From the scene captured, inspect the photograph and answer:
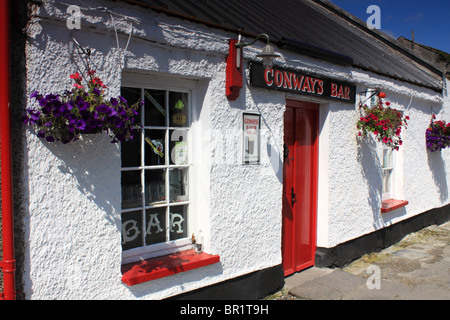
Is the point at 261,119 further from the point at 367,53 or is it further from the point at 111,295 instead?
the point at 367,53

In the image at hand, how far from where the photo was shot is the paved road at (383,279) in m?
4.45

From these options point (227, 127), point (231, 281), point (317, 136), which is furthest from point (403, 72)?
point (231, 281)

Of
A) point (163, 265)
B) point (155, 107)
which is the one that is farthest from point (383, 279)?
point (155, 107)

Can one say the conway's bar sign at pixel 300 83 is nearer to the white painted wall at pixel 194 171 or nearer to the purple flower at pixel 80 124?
the white painted wall at pixel 194 171

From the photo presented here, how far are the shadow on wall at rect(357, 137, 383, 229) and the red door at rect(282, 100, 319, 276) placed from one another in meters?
0.98

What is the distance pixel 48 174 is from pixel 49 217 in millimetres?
306

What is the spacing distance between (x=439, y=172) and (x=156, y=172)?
7233mm

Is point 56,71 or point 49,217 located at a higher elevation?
point 56,71

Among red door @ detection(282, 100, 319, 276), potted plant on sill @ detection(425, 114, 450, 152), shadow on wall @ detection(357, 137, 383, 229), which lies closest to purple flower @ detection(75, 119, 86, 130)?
red door @ detection(282, 100, 319, 276)

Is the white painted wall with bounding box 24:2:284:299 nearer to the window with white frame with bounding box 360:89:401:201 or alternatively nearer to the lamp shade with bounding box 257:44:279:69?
the lamp shade with bounding box 257:44:279:69

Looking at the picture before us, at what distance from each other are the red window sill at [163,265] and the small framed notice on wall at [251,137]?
43.3 inches

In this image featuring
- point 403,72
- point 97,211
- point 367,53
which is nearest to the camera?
point 97,211

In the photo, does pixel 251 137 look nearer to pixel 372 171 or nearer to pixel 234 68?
pixel 234 68

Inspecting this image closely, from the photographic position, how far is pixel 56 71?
2758 mm
